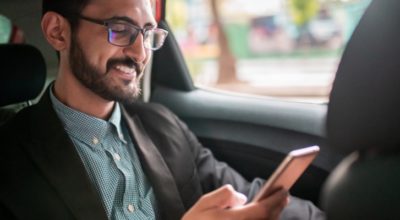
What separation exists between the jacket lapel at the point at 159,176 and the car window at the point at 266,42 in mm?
876

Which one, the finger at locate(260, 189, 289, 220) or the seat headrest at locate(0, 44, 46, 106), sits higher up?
the seat headrest at locate(0, 44, 46, 106)

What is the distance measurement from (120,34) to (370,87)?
2.70 ft

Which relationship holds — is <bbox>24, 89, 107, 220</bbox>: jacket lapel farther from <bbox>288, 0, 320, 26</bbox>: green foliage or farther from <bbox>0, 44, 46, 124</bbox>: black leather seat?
<bbox>288, 0, 320, 26</bbox>: green foliage

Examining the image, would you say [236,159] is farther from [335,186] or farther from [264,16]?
[264,16]

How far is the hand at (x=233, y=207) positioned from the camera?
2.94 feet

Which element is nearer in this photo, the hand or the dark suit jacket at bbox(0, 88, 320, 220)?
the hand

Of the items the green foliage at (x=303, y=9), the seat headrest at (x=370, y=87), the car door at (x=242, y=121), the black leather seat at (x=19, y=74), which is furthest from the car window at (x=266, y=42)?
the seat headrest at (x=370, y=87)

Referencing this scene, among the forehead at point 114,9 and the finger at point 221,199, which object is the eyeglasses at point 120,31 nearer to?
the forehead at point 114,9

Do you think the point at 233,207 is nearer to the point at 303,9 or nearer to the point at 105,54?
the point at 105,54

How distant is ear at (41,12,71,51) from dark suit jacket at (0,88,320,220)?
157 millimetres

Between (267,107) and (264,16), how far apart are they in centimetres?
323

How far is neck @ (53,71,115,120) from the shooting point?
4.34 feet

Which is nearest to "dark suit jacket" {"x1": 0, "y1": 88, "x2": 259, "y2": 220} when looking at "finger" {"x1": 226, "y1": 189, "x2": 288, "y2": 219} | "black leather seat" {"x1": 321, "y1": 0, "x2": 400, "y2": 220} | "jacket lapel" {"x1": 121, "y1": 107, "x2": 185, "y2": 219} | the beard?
"jacket lapel" {"x1": 121, "y1": 107, "x2": 185, "y2": 219}

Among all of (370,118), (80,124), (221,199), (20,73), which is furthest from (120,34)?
(370,118)
